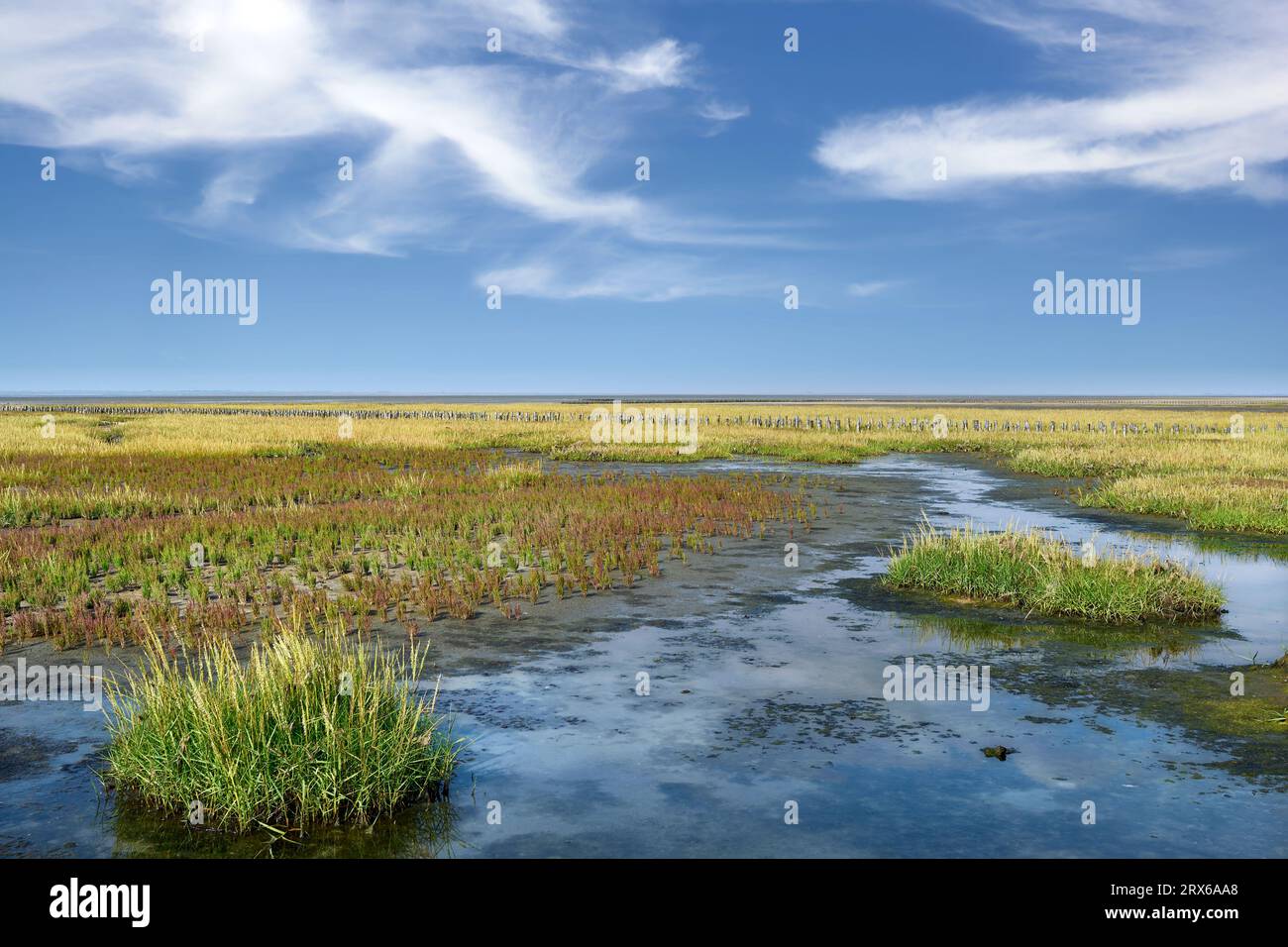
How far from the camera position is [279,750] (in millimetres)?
7375

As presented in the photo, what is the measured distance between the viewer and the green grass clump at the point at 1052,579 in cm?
1384

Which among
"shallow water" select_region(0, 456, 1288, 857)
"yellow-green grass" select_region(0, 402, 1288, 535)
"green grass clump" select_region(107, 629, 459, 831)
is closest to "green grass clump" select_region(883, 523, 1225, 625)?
"shallow water" select_region(0, 456, 1288, 857)

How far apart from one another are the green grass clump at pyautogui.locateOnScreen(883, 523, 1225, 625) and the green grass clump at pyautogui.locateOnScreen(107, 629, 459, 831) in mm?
9993

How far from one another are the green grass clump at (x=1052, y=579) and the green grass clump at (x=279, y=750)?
9.99 meters

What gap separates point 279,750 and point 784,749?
425 cm

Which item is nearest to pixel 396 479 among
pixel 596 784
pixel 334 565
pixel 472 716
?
pixel 334 565

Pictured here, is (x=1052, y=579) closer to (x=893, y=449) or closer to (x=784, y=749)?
(x=784, y=749)

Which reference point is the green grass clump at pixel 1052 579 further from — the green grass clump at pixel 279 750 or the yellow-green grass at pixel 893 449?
the yellow-green grass at pixel 893 449

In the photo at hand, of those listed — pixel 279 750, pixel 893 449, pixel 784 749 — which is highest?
pixel 893 449

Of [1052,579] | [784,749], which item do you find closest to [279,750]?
[784,749]

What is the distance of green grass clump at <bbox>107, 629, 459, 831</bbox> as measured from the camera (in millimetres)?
7113
